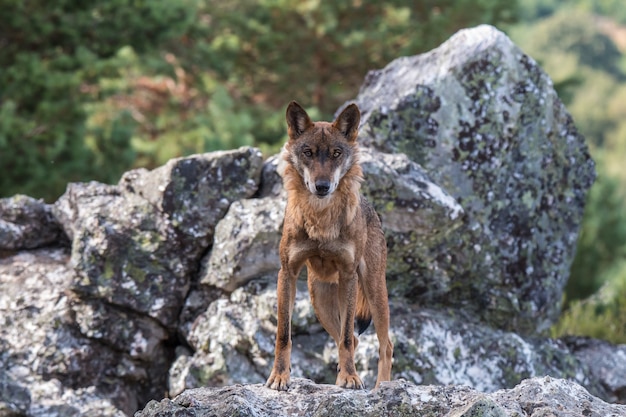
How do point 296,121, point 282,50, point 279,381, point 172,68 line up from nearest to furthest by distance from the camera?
point 279,381, point 296,121, point 172,68, point 282,50

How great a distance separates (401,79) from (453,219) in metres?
2.08

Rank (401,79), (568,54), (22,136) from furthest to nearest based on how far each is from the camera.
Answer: (568,54) → (22,136) → (401,79)

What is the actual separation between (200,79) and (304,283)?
1492 centimetres

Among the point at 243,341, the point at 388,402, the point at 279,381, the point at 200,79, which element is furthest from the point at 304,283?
the point at 200,79

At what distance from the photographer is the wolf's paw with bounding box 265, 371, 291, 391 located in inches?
255

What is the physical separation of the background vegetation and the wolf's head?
574 cm

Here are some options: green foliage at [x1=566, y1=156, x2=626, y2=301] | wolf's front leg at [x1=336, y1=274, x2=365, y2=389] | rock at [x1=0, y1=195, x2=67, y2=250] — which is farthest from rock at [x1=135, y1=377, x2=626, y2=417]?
green foliage at [x1=566, y1=156, x2=626, y2=301]

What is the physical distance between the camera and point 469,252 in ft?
32.2

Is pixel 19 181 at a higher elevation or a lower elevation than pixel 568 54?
lower

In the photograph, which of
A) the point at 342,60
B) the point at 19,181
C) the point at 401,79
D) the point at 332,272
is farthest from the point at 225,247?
the point at 342,60

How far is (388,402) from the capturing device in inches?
228

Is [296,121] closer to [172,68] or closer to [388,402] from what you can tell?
[388,402]

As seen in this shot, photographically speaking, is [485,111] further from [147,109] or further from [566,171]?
[147,109]

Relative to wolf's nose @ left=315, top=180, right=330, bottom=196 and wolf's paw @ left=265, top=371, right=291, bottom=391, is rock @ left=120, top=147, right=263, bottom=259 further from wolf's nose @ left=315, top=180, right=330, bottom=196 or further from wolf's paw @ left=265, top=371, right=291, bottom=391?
wolf's paw @ left=265, top=371, right=291, bottom=391
